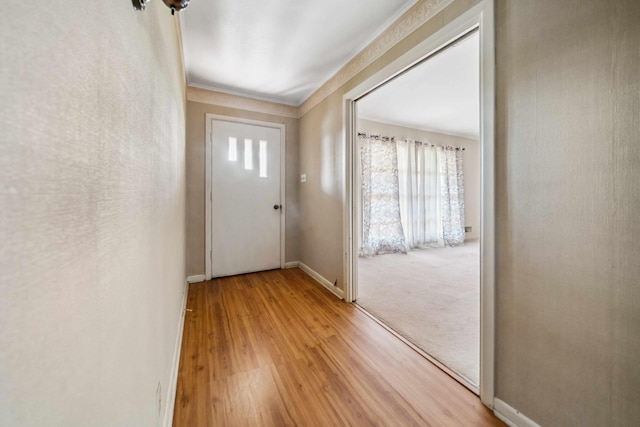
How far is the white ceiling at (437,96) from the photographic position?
243 cm

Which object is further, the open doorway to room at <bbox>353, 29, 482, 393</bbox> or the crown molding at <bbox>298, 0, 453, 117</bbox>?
the open doorway to room at <bbox>353, 29, 482, 393</bbox>

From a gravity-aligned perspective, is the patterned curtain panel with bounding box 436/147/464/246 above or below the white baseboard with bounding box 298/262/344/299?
above

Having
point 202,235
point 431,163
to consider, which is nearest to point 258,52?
point 202,235

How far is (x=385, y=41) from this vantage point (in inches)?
74.9

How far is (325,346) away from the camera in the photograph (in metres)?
1.73

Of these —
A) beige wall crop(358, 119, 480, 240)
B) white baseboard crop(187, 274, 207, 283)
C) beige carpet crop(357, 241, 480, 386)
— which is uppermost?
beige wall crop(358, 119, 480, 240)

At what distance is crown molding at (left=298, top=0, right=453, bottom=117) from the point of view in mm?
1540

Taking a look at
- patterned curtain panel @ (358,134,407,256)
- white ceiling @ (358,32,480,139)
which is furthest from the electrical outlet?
patterned curtain panel @ (358,134,407,256)

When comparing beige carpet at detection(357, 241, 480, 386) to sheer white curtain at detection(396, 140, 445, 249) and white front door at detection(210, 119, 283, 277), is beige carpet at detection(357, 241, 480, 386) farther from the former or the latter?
white front door at detection(210, 119, 283, 277)

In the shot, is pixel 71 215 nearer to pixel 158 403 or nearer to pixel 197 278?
pixel 158 403

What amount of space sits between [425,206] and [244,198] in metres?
3.59

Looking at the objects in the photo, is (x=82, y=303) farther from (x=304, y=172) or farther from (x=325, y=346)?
(x=304, y=172)

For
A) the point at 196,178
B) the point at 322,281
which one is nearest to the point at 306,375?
the point at 322,281

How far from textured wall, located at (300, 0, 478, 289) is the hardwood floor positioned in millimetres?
690
